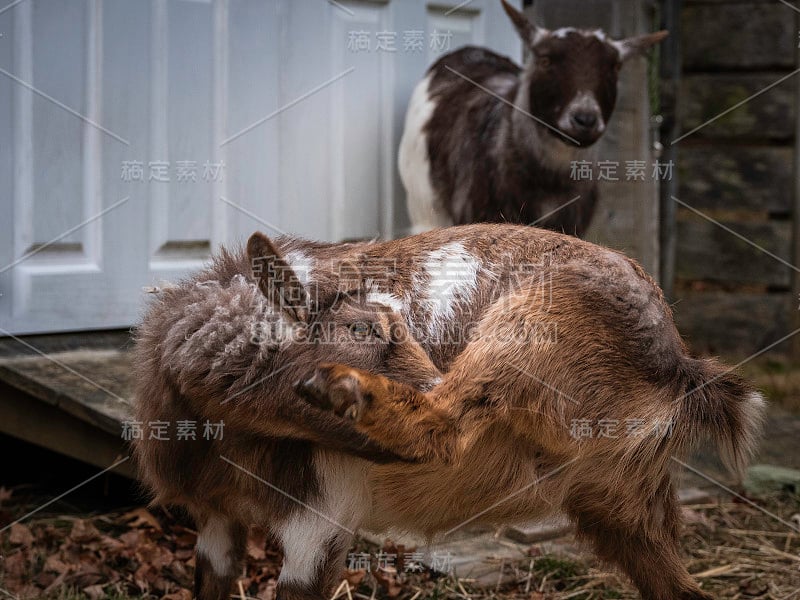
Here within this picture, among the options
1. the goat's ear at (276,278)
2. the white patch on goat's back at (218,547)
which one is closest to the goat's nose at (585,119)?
the goat's ear at (276,278)

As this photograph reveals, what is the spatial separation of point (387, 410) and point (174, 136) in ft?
6.85

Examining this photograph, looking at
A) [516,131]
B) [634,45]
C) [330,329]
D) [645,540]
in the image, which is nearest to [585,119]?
[516,131]

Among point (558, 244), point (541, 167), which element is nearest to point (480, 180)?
point (541, 167)

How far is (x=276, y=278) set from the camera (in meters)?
1.91

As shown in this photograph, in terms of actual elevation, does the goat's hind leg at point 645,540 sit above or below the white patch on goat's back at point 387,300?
below

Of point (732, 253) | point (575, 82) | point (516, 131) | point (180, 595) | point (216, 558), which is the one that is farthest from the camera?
point (732, 253)

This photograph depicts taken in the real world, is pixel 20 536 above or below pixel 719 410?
below

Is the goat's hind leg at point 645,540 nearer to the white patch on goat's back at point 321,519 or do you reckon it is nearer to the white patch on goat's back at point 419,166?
the white patch on goat's back at point 321,519

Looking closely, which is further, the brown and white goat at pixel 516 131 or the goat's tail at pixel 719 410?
the brown and white goat at pixel 516 131

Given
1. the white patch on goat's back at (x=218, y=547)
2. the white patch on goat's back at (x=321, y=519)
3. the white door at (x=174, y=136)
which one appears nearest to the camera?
the white patch on goat's back at (x=321, y=519)

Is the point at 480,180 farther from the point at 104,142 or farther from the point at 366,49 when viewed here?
the point at 104,142

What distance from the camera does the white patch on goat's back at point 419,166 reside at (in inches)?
156

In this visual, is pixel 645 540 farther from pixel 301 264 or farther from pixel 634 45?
pixel 634 45

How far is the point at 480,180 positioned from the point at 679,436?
1.86 meters
